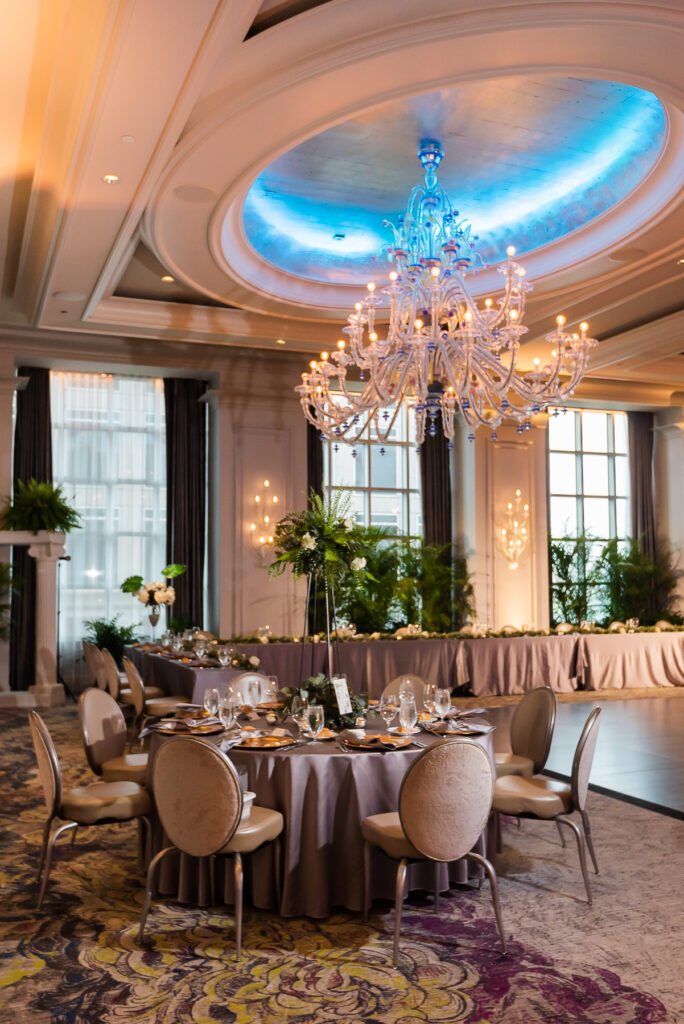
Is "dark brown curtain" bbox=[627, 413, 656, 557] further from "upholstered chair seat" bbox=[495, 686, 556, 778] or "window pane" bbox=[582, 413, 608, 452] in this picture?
"upholstered chair seat" bbox=[495, 686, 556, 778]

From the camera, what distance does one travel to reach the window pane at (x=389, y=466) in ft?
48.3

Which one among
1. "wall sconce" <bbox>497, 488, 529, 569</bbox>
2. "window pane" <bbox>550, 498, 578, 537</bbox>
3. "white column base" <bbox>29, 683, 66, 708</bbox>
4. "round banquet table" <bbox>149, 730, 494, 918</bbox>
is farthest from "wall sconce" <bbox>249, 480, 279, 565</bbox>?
"round banquet table" <bbox>149, 730, 494, 918</bbox>

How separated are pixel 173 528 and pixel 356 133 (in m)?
6.96

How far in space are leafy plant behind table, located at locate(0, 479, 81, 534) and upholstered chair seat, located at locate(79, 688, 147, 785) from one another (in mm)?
5963

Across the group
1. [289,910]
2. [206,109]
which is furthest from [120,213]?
[289,910]

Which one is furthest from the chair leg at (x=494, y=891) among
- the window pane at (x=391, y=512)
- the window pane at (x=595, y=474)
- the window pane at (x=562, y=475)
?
the window pane at (x=595, y=474)

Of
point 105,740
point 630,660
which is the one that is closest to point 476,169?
point 105,740

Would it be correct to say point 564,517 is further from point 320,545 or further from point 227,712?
point 227,712

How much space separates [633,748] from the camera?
789 centimetres

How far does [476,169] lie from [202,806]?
607 cm

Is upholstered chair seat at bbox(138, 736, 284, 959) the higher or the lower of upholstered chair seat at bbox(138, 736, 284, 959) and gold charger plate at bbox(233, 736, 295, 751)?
the lower

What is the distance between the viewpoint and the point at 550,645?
11477 millimetres

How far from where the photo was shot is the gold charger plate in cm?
422

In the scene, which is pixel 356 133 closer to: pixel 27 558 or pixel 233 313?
pixel 233 313
